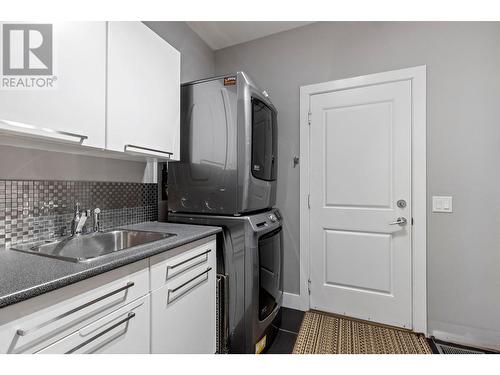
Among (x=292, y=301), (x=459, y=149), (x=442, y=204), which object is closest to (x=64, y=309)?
(x=292, y=301)

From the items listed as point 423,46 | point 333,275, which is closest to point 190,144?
point 333,275

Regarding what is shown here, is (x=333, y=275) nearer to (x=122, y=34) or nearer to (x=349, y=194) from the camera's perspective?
(x=349, y=194)

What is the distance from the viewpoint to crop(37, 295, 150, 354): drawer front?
834 mm

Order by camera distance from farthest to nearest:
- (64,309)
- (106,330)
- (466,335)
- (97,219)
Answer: (466,335) → (97,219) → (106,330) → (64,309)

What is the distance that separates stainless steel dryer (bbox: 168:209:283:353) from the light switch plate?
50.7 inches

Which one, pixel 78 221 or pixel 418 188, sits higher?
pixel 418 188

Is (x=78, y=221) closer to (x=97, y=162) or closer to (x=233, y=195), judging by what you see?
(x=97, y=162)

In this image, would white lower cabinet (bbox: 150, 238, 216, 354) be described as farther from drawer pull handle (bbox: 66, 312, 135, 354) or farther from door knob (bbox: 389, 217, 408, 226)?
door knob (bbox: 389, 217, 408, 226)

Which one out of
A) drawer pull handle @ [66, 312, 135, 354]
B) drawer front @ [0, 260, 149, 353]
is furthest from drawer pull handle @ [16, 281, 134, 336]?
drawer pull handle @ [66, 312, 135, 354]

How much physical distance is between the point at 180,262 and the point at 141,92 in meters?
0.95

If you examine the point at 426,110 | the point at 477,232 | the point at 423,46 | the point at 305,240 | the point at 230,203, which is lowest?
the point at 305,240

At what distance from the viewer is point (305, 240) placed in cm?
237

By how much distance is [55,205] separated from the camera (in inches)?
54.0

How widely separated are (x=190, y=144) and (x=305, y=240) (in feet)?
4.40
